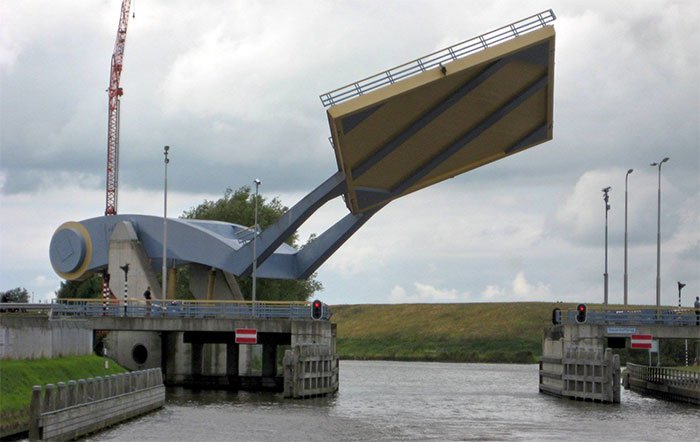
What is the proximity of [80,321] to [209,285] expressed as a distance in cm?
1410

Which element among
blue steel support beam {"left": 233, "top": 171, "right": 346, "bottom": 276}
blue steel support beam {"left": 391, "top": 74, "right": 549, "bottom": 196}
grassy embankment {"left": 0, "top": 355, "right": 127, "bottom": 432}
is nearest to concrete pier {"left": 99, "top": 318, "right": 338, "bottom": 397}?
blue steel support beam {"left": 233, "top": 171, "right": 346, "bottom": 276}

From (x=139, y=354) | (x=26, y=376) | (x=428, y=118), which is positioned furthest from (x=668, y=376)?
(x=26, y=376)

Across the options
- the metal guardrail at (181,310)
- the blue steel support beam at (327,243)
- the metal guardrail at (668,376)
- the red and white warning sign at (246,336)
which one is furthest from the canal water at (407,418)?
the blue steel support beam at (327,243)

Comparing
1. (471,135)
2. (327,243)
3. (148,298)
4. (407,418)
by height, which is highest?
(471,135)

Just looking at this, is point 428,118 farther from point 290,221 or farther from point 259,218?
point 259,218

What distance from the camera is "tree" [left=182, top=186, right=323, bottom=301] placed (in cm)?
9375

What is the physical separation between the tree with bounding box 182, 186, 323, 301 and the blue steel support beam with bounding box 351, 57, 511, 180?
34053 mm

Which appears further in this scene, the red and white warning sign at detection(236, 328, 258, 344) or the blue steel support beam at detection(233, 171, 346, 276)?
the blue steel support beam at detection(233, 171, 346, 276)

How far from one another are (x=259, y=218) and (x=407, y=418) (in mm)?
48858

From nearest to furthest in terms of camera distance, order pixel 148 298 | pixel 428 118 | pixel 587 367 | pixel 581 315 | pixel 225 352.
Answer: pixel 428 118, pixel 587 367, pixel 581 315, pixel 148 298, pixel 225 352

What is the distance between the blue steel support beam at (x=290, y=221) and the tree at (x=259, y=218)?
82.3ft

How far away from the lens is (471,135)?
59.7 m

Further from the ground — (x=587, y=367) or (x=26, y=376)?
(x=26, y=376)

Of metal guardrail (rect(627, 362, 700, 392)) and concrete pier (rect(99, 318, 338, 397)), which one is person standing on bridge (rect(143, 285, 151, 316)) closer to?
concrete pier (rect(99, 318, 338, 397))
